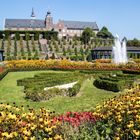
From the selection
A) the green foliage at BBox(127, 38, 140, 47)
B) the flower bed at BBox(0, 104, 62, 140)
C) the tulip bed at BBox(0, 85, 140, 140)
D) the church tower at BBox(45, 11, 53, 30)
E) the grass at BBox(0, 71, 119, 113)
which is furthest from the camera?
the church tower at BBox(45, 11, 53, 30)

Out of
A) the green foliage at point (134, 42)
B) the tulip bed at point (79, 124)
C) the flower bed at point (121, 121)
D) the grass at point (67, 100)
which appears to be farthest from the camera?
the green foliage at point (134, 42)

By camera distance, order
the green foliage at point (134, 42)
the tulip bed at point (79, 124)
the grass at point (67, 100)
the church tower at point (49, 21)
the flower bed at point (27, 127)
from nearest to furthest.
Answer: the flower bed at point (27, 127)
the tulip bed at point (79, 124)
the grass at point (67, 100)
the green foliage at point (134, 42)
the church tower at point (49, 21)

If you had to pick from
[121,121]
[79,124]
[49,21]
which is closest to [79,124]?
[79,124]

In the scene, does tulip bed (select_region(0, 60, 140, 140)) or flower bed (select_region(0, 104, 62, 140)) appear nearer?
flower bed (select_region(0, 104, 62, 140))

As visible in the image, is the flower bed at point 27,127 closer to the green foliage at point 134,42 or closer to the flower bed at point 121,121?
the flower bed at point 121,121

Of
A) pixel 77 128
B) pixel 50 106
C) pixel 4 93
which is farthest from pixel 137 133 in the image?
pixel 4 93

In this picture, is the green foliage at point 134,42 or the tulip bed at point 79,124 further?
the green foliage at point 134,42

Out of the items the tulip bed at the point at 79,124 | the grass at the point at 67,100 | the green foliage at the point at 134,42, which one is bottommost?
the grass at the point at 67,100

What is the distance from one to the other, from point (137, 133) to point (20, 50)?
6895cm

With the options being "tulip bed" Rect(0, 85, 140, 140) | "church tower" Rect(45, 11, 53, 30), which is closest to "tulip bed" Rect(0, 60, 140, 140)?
"tulip bed" Rect(0, 85, 140, 140)

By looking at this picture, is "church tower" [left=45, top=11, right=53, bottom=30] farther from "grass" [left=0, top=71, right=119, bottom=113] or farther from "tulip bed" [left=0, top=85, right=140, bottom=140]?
"tulip bed" [left=0, top=85, right=140, bottom=140]

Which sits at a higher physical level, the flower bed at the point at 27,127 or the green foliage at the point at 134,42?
the green foliage at the point at 134,42

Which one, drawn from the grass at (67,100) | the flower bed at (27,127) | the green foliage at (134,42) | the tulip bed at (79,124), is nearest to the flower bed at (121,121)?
the tulip bed at (79,124)

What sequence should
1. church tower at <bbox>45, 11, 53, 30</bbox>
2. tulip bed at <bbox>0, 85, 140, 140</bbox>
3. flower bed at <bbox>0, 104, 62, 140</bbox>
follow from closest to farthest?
1. flower bed at <bbox>0, 104, 62, 140</bbox>
2. tulip bed at <bbox>0, 85, 140, 140</bbox>
3. church tower at <bbox>45, 11, 53, 30</bbox>
